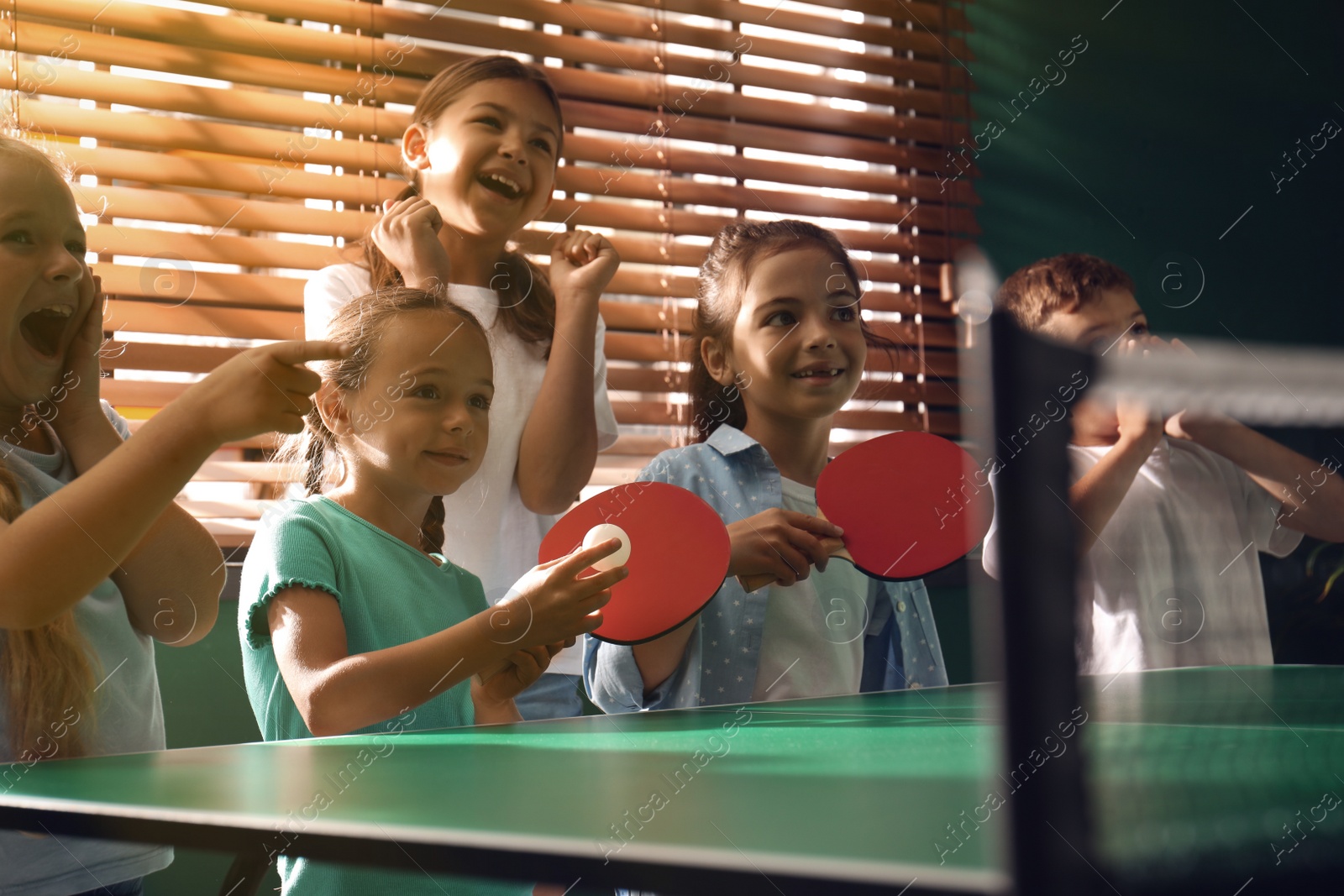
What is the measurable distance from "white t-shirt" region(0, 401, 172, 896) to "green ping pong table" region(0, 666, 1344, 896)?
181mm

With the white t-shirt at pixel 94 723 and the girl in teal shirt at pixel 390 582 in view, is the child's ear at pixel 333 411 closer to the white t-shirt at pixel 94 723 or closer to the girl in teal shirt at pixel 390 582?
the girl in teal shirt at pixel 390 582

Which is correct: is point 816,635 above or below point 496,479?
below

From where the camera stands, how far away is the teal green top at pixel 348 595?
880mm

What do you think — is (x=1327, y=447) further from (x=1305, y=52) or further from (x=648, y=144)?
(x=1305, y=52)

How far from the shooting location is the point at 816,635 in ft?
3.90

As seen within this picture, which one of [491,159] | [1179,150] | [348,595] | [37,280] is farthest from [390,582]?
[1179,150]

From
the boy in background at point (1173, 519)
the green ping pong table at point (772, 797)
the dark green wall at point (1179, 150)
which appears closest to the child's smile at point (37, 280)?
the green ping pong table at point (772, 797)

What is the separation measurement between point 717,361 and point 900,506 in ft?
1.25

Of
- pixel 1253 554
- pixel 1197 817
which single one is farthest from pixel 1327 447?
pixel 1197 817

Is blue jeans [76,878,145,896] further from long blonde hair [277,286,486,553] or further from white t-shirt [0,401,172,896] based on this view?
long blonde hair [277,286,486,553]

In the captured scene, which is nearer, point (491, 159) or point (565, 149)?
point (491, 159)

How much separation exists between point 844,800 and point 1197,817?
13 centimetres

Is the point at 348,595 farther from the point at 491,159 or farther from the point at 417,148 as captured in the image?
the point at 417,148

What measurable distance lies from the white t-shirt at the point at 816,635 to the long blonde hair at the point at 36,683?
632mm
